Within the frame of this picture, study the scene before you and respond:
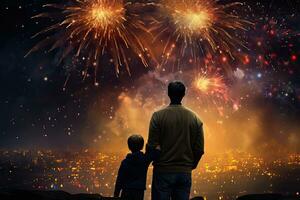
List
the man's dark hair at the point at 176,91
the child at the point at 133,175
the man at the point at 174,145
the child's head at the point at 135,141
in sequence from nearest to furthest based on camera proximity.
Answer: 1. the man at the point at 174,145
2. the man's dark hair at the point at 176,91
3. the child's head at the point at 135,141
4. the child at the point at 133,175

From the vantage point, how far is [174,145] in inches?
206

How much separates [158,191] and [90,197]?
8.57 feet

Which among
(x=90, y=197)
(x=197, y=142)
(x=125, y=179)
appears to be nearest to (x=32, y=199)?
(x=90, y=197)

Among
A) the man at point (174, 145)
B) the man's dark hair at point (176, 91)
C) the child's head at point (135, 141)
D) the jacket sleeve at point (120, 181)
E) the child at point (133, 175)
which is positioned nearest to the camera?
the man at point (174, 145)

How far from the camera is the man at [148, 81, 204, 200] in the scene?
Answer: 5.19 m

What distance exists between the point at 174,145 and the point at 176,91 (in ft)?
2.38

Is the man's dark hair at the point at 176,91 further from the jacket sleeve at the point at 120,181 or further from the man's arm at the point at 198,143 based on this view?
the jacket sleeve at the point at 120,181

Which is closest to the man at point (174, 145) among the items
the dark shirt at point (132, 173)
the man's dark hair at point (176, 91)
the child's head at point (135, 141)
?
the man's dark hair at point (176, 91)

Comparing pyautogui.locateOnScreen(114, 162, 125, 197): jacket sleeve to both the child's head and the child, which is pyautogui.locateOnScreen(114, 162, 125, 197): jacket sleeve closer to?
the child

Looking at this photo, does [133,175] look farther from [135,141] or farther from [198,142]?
[198,142]

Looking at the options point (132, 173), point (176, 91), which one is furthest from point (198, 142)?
point (132, 173)

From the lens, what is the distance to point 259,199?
26.0ft

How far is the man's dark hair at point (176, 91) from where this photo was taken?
5312 mm

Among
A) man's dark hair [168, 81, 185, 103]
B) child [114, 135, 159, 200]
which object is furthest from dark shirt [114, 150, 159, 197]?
man's dark hair [168, 81, 185, 103]
